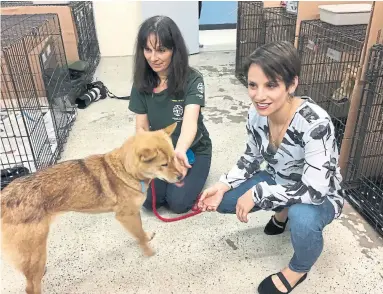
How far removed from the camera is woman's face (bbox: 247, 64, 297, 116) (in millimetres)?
1284

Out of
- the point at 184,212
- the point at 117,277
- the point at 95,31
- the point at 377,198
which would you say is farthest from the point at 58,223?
the point at 95,31

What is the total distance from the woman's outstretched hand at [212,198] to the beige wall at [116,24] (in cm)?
383

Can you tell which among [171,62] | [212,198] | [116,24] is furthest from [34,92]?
[116,24]

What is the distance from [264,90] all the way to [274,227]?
869 millimetres

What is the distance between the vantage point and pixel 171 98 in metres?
1.96

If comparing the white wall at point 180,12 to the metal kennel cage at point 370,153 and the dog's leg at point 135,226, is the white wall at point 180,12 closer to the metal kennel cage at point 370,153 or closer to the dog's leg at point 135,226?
the metal kennel cage at point 370,153

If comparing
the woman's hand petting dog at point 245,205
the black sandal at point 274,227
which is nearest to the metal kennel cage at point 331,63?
the black sandal at point 274,227

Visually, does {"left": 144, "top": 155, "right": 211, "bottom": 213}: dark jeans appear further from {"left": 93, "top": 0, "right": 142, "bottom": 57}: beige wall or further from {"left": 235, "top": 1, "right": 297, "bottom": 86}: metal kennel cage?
{"left": 93, "top": 0, "right": 142, "bottom": 57}: beige wall

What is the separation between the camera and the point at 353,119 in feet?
6.60

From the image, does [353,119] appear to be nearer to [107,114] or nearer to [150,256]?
[150,256]

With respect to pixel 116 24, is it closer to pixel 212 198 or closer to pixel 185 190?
pixel 185 190

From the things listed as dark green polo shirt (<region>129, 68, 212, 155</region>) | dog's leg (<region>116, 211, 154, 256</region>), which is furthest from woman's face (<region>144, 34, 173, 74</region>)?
dog's leg (<region>116, 211, 154, 256</region>)

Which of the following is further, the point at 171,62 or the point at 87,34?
the point at 87,34

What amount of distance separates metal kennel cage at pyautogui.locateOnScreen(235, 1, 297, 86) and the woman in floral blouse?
1.93 metres
